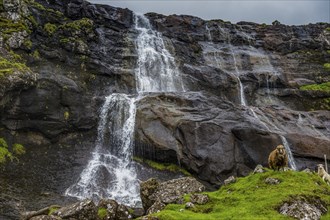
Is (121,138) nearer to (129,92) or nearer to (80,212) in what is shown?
(129,92)

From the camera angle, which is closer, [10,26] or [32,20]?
[10,26]

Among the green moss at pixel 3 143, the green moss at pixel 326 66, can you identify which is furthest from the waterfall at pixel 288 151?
the green moss at pixel 326 66

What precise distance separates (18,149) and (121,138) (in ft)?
29.5

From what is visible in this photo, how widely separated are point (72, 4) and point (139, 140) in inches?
1175

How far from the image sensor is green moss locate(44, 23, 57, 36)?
4556cm

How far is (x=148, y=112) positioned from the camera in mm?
35250

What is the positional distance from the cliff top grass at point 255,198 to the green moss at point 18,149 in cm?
2117

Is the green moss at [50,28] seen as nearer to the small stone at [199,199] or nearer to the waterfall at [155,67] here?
the waterfall at [155,67]

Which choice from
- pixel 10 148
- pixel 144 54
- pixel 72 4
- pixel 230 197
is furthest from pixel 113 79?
pixel 230 197

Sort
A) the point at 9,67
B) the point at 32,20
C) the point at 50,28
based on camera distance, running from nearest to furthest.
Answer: the point at 9,67 → the point at 32,20 → the point at 50,28

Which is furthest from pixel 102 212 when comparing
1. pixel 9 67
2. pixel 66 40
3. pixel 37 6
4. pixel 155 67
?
pixel 37 6

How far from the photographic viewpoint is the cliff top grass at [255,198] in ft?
42.9

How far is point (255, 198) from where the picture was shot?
1437 cm

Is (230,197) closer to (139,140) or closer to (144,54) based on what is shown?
(139,140)
